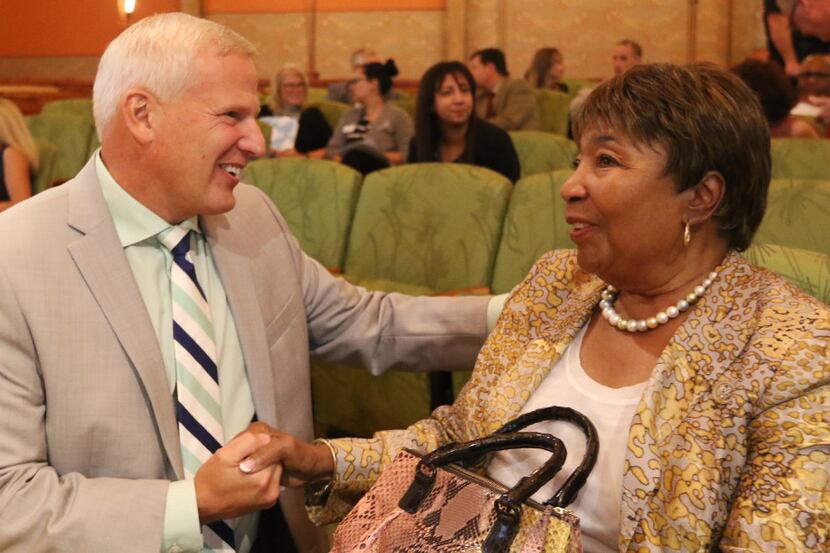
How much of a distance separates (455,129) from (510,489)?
11.2ft

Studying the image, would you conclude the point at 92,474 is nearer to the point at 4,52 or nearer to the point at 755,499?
the point at 755,499

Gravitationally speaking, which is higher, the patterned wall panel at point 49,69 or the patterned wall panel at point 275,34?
the patterned wall panel at point 275,34

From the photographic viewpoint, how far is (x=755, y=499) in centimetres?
126

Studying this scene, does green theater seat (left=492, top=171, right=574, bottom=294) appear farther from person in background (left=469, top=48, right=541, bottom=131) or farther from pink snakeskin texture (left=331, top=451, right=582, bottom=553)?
person in background (left=469, top=48, right=541, bottom=131)

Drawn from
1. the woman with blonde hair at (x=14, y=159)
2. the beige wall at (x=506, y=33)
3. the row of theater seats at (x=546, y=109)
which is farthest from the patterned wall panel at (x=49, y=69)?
the woman with blonde hair at (x=14, y=159)

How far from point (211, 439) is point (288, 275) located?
0.38 metres

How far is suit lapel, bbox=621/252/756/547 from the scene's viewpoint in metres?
1.35

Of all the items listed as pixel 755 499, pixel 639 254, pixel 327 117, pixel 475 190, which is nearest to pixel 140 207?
pixel 639 254

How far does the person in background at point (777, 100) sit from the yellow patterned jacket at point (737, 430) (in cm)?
273

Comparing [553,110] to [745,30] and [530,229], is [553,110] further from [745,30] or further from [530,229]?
[530,229]

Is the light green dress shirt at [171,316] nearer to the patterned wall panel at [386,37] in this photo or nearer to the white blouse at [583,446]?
the white blouse at [583,446]

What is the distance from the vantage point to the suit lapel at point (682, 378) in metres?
1.35

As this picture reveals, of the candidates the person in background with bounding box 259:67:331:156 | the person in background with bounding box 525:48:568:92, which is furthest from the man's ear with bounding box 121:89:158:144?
the person in background with bounding box 525:48:568:92

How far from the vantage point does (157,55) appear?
1669 millimetres
